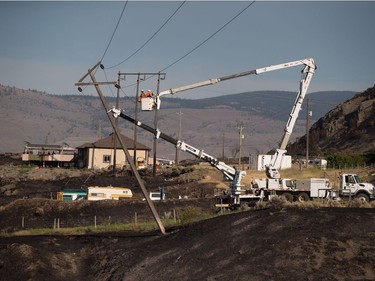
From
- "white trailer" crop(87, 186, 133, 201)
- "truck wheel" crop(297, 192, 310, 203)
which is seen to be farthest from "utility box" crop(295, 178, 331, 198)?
"white trailer" crop(87, 186, 133, 201)

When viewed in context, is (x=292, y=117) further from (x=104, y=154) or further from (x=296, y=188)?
(x=104, y=154)

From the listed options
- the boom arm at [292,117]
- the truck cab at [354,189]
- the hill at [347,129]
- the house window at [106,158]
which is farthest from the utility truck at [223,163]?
the hill at [347,129]

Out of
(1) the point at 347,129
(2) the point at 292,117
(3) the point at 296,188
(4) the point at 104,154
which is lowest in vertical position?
(3) the point at 296,188

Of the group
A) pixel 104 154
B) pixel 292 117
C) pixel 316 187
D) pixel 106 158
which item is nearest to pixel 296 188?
pixel 316 187

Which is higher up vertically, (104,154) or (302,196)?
(104,154)

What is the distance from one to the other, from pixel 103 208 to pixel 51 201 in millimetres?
4561

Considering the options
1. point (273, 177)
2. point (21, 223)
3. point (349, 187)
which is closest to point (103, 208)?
point (21, 223)

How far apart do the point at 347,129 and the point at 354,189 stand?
397 ft

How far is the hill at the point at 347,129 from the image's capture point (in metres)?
150

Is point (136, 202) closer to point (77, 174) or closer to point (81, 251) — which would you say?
point (81, 251)

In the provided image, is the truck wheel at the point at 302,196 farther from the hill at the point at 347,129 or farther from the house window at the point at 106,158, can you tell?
the hill at the point at 347,129

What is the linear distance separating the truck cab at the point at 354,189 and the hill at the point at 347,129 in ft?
288

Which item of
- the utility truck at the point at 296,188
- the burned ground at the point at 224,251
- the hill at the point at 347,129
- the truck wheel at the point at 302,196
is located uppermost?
the hill at the point at 347,129

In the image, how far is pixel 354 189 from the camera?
47.8 meters
